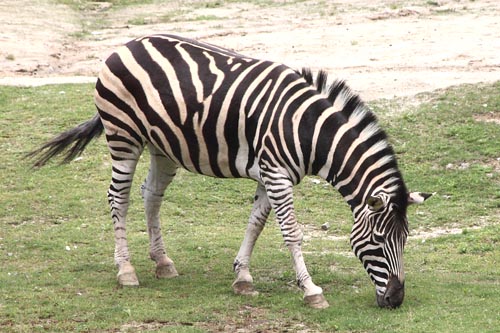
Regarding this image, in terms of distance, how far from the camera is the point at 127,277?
995cm

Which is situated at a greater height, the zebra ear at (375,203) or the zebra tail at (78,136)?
the zebra ear at (375,203)

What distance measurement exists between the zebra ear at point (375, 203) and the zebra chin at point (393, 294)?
0.66 m

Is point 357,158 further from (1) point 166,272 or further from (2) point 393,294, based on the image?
(1) point 166,272

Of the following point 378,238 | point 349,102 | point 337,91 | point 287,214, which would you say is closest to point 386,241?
point 378,238

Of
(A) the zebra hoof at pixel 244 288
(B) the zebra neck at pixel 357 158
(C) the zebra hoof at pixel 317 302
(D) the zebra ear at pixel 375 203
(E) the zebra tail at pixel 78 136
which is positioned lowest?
(A) the zebra hoof at pixel 244 288

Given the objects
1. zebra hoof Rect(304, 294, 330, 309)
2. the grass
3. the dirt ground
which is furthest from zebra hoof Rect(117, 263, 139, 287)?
the dirt ground

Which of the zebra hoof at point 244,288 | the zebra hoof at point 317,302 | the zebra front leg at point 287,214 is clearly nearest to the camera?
the zebra hoof at point 317,302

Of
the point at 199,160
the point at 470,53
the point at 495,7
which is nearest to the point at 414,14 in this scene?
the point at 495,7

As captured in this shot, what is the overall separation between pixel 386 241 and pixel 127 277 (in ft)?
9.19

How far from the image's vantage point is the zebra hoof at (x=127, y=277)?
993 cm

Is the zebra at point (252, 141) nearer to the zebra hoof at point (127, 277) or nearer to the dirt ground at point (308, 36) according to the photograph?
the zebra hoof at point (127, 277)

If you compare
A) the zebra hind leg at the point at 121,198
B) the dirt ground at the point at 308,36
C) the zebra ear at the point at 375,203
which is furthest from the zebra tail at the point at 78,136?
the dirt ground at the point at 308,36

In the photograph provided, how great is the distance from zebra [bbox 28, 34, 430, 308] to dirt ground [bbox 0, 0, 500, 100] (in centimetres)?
784

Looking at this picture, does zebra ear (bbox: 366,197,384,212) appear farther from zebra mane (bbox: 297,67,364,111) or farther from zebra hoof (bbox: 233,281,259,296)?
zebra hoof (bbox: 233,281,259,296)
